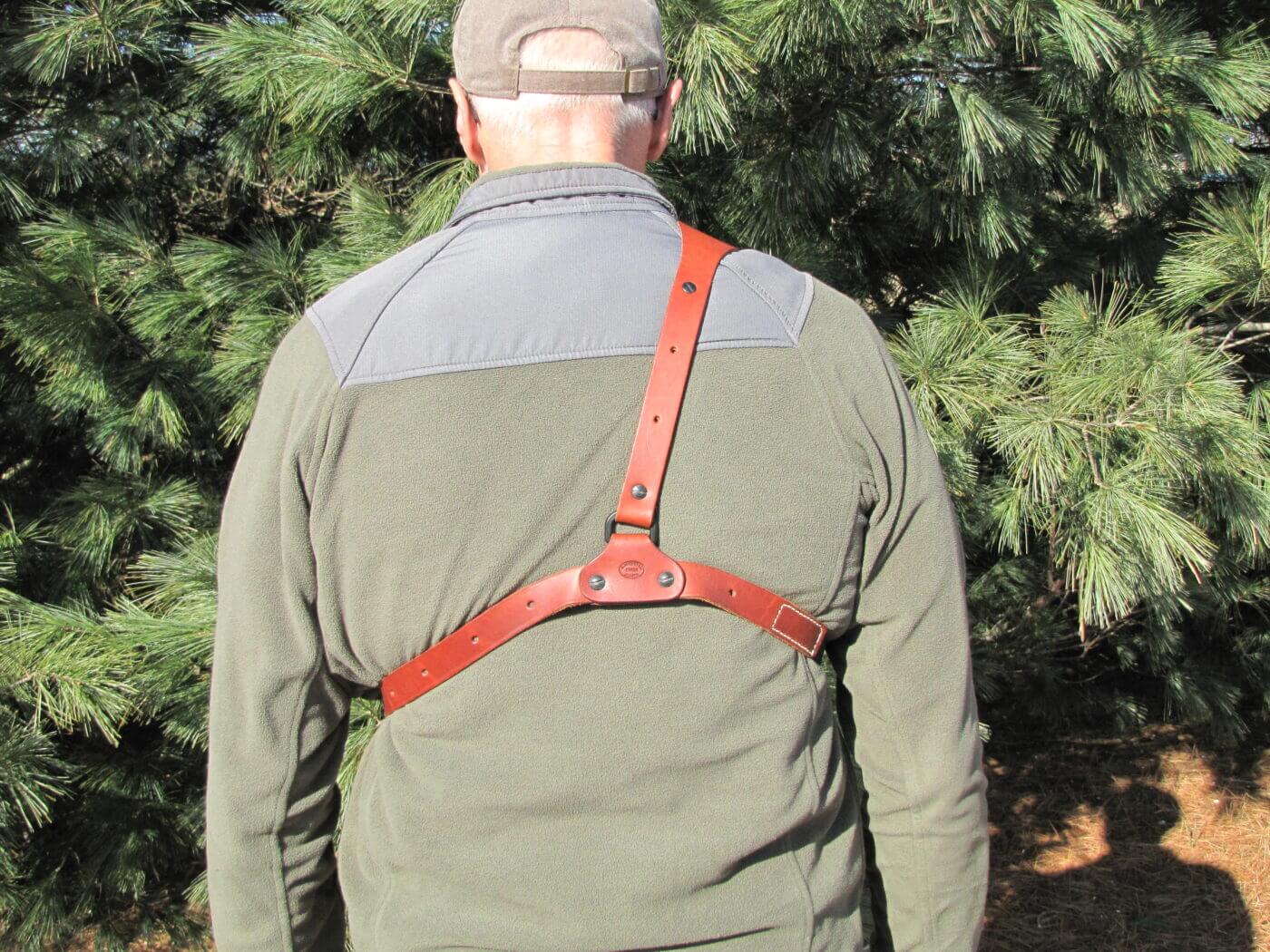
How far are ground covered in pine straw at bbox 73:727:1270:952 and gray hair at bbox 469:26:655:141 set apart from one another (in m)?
2.50

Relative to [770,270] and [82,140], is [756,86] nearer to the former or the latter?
[770,270]

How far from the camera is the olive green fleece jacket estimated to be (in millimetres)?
990

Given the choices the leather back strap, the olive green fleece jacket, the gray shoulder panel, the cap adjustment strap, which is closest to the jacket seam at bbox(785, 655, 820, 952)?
the olive green fleece jacket

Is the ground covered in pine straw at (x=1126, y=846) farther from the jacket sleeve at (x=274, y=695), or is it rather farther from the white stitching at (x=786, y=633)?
the white stitching at (x=786, y=633)

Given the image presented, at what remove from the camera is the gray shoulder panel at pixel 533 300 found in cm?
98

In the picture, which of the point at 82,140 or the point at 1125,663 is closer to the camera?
the point at 82,140

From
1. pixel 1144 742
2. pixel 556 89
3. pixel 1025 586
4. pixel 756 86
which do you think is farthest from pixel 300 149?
pixel 1144 742

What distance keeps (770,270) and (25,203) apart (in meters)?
1.73

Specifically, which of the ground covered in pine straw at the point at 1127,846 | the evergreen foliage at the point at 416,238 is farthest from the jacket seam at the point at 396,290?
the ground covered in pine straw at the point at 1127,846

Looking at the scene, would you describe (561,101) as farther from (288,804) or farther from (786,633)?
(288,804)

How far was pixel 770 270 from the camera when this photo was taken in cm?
108

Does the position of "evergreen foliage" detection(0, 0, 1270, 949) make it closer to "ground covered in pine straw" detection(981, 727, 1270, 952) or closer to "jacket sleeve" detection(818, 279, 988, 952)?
"jacket sleeve" detection(818, 279, 988, 952)

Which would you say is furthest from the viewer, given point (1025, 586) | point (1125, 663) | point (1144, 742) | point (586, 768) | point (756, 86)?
point (1144, 742)

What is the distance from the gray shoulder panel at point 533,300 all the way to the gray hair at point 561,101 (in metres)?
0.09
